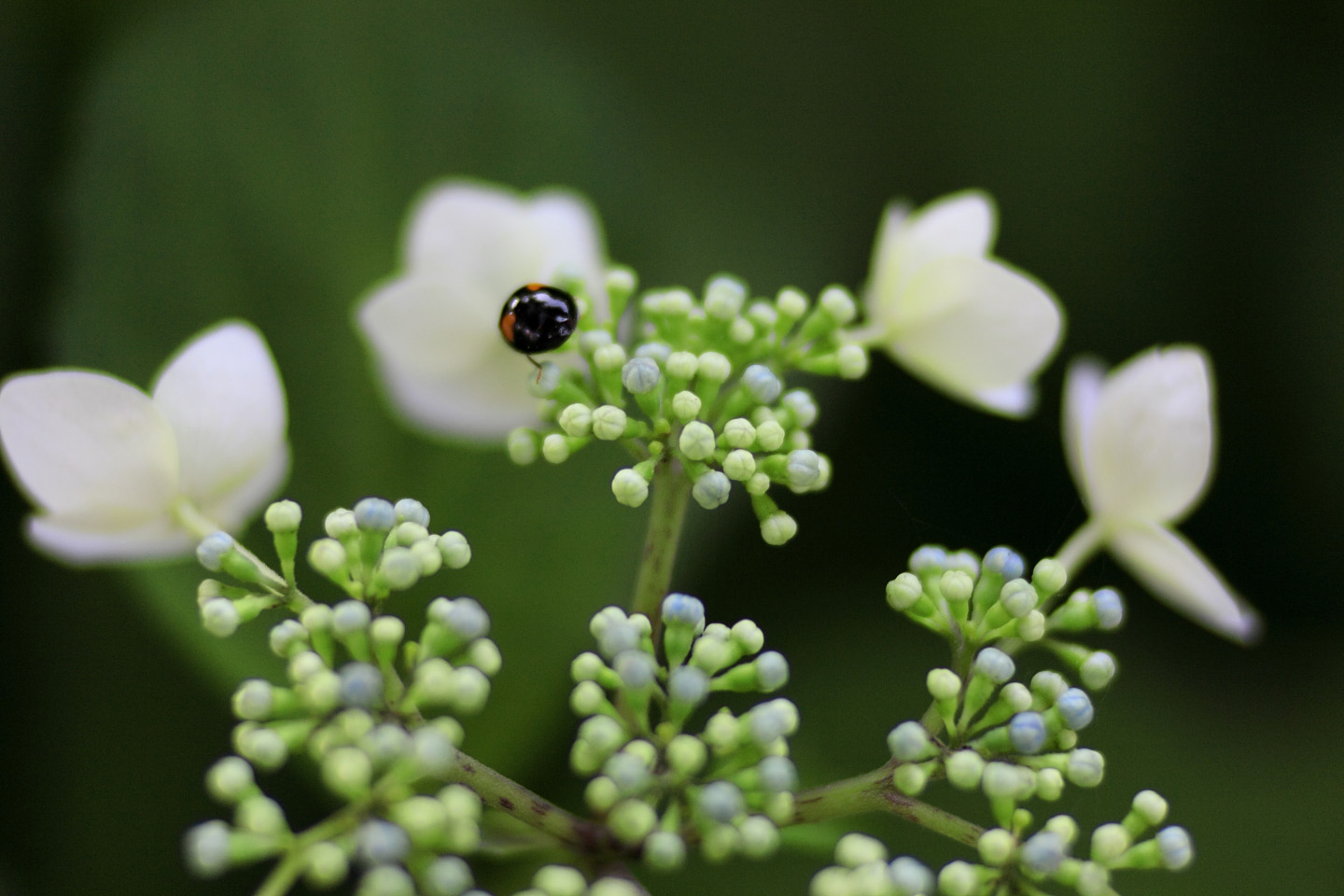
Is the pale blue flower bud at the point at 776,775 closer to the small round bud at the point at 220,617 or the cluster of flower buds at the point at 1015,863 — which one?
the cluster of flower buds at the point at 1015,863

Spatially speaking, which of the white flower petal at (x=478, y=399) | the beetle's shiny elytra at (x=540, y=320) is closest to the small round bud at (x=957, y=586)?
the beetle's shiny elytra at (x=540, y=320)

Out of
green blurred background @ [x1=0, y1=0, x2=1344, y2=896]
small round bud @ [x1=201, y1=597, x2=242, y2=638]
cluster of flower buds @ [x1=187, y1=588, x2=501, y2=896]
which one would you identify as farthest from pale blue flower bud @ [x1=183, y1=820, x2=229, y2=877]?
green blurred background @ [x1=0, y1=0, x2=1344, y2=896]

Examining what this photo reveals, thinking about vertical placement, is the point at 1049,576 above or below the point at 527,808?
above

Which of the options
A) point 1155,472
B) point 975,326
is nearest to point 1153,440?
point 1155,472

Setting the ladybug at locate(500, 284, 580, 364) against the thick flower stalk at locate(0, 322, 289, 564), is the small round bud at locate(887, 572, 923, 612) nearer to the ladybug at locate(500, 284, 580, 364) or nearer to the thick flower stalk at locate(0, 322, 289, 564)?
the ladybug at locate(500, 284, 580, 364)

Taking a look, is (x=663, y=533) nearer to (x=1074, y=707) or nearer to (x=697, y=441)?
(x=697, y=441)
